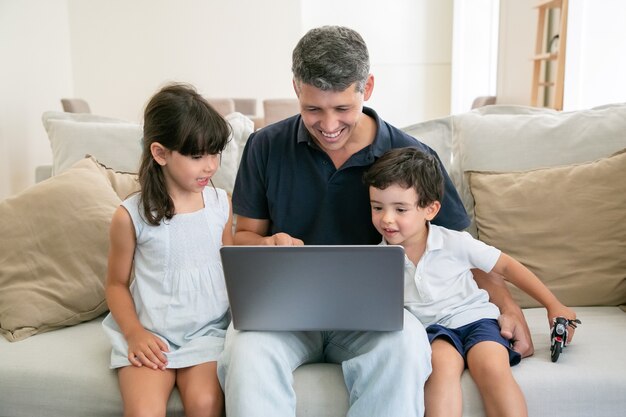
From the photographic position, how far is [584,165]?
1762mm

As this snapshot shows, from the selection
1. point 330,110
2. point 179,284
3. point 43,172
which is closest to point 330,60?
point 330,110

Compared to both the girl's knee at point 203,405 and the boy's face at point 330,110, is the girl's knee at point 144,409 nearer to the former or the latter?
the girl's knee at point 203,405

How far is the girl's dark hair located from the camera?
141cm

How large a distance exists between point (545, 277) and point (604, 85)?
2424 millimetres

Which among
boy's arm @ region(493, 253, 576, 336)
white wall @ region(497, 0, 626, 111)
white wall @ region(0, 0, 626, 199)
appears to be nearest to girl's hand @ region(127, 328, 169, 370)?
boy's arm @ region(493, 253, 576, 336)

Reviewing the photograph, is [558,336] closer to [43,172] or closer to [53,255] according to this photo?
[53,255]

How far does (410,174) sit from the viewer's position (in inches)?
56.7

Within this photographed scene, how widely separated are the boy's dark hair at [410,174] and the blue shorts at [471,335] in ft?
0.97

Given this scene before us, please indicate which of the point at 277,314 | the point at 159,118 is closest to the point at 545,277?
the point at 277,314

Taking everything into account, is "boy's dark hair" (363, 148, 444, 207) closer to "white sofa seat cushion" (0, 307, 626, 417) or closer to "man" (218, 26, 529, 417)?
"man" (218, 26, 529, 417)

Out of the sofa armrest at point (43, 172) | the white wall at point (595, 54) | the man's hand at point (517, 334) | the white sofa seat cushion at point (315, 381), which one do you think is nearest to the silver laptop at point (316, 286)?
the white sofa seat cushion at point (315, 381)

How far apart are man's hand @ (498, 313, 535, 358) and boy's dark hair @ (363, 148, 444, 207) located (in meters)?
0.32

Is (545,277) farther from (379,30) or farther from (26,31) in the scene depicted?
(379,30)

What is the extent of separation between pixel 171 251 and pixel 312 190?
15.4 inches
